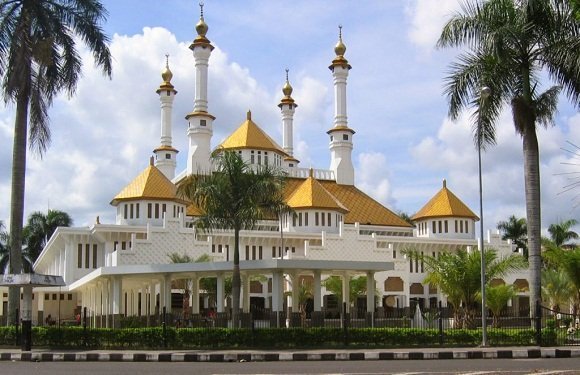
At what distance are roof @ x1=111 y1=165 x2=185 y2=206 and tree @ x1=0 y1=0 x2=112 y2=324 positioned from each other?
2433cm

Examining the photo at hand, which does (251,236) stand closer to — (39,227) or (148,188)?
(148,188)

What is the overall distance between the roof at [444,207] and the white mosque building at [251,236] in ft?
0.30

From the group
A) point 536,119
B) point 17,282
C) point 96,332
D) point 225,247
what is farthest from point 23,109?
point 225,247

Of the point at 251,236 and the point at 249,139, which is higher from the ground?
the point at 249,139

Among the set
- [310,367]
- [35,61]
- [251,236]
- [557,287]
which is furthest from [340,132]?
[310,367]

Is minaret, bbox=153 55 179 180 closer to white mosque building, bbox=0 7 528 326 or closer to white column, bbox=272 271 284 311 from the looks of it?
white mosque building, bbox=0 7 528 326

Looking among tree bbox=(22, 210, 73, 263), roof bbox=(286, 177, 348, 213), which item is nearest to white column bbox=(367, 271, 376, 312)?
roof bbox=(286, 177, 348, 213)

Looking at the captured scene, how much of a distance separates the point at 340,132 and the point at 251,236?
785 inches

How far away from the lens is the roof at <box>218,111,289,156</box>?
6431 cm

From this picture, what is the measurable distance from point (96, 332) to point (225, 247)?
28.6 m

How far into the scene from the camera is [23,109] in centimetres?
2831

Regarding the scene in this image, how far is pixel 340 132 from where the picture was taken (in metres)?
71.0

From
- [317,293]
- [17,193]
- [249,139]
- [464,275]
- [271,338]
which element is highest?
[249,139]

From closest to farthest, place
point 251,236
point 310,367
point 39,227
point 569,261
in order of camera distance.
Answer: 1. point 310,367
2. point 569,261
3. point 251,236
4. point 39,227
